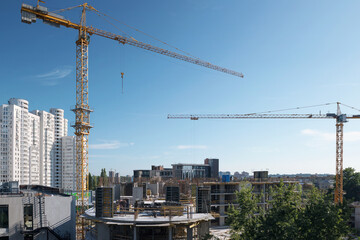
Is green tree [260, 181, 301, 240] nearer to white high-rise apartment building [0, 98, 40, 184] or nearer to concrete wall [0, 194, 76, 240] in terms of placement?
concrete wall [0, 194, 76, 240]

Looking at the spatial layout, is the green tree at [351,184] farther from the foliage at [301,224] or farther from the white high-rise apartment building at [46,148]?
the white high-rise apartment building at [46,148]

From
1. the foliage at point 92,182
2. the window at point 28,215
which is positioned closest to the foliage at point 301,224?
the window at point 28,215

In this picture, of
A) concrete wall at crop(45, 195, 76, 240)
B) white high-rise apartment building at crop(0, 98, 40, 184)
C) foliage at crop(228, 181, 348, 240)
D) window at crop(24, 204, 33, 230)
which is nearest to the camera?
foliage at crop(228, 181, 348, 240)

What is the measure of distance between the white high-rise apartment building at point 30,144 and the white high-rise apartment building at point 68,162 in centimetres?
188

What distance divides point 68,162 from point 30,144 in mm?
23037

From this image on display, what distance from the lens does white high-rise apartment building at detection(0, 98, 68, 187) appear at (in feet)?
365

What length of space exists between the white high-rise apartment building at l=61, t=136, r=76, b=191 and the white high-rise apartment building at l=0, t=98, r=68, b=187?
6.18 feet

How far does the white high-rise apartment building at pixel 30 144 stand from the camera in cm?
11112

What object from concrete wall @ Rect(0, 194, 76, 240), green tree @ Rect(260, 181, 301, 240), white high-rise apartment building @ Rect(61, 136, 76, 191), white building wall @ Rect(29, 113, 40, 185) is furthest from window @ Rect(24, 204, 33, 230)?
white high-rise apartment building @ Rect(61, 136, 76, 191)

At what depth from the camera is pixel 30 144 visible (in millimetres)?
124688

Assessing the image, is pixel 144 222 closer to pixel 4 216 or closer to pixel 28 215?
pixel 28 215

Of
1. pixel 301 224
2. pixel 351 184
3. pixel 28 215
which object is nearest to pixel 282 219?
pixel 301 224

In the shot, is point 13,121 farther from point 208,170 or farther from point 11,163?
point 208,170

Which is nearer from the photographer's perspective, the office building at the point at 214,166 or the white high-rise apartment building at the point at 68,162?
the office building at the point at 214,166
